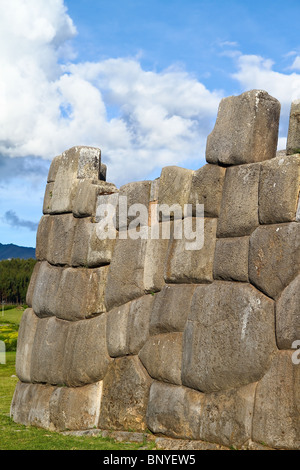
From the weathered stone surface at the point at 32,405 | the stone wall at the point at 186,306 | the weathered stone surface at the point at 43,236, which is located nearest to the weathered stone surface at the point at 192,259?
the stone wall at the point at 186,306

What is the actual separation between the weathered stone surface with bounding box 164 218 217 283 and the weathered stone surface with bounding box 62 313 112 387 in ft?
4.96

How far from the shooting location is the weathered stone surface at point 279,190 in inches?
264

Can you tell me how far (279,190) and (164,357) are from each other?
246 cm

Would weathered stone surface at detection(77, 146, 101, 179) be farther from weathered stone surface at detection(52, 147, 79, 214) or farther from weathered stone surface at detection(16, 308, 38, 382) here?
weathered stone surface at detection(16, 308, 38, 382)

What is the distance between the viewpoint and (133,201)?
901cm

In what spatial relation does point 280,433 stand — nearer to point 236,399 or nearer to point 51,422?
point 236,399

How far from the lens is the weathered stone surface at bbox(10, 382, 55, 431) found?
966 centimetres

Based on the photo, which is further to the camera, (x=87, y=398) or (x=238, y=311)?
(x=87, y=398)

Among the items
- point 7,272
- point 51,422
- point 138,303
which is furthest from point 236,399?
point 7,272

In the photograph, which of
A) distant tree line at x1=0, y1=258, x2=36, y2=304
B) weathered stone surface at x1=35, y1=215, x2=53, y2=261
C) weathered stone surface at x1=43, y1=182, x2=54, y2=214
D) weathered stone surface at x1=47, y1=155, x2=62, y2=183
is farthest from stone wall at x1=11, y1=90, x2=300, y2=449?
distant tree line at x1=0, y1=258, x2=36, y2=304

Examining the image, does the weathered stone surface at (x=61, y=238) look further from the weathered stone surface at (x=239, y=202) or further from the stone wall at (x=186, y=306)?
the weathered stone surface at (x=239, y=202)

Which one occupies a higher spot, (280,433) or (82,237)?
(82,237)
